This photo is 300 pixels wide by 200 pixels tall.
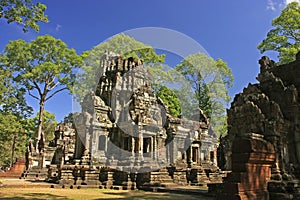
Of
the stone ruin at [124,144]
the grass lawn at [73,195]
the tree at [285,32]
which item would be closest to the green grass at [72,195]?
the grass lawn at [73,195]

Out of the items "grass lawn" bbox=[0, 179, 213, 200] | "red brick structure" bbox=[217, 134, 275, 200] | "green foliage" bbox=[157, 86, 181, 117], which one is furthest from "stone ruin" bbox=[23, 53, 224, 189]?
"red brick structure" bbox=[217, 134, 275, 200]

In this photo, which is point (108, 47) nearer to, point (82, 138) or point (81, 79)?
point (81, 79)

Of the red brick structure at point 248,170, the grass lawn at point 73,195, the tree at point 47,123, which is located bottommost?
the grass lawn at point 73,195

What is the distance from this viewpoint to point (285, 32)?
23.3 meters

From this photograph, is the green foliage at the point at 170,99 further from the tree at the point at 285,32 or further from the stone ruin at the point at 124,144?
the tree at the point at 285,32

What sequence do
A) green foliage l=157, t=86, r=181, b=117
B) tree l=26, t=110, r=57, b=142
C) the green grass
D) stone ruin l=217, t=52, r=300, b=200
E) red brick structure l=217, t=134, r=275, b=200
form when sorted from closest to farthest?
red brick structure l=217, t=134, r=275, b=200 → stone ruin l=217, t=52, r=300, b=200 → the green grass → green foliage l=157, t=86, r=181, b=117 → tree l=26, t=110, r=57, b=142

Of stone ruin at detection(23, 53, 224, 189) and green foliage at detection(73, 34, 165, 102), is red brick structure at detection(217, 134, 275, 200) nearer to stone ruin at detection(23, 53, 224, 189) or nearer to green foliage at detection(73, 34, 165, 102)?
stone ruin at detection(23, 53, 224, 189)

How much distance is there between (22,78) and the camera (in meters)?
29.2

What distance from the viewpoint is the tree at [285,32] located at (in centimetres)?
2231

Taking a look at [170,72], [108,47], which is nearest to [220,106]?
[170,72]

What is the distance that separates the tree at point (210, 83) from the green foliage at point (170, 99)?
2729 mm

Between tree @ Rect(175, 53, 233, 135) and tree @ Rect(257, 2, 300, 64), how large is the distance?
10092 mm

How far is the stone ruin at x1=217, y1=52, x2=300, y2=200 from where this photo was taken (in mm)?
6504

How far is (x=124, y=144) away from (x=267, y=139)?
12.9m
